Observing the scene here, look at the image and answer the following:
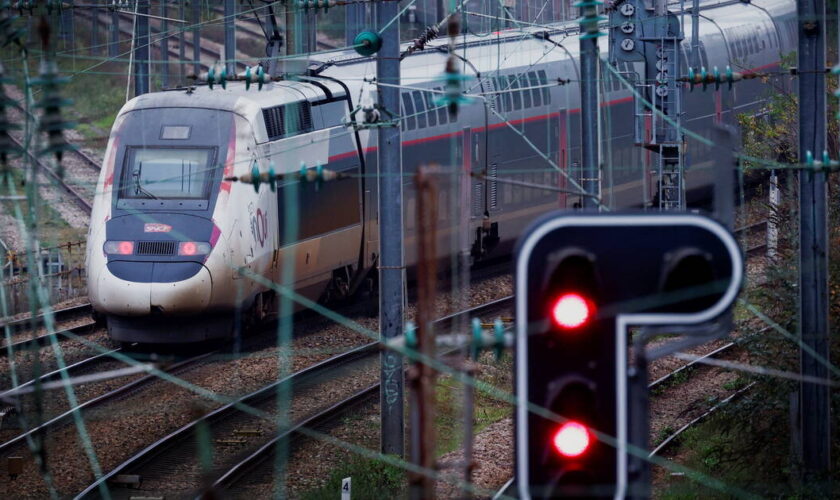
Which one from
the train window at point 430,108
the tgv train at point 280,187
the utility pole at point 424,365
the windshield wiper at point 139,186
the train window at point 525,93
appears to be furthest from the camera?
the train window at point 525,93

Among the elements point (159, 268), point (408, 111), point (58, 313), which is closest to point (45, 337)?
point (58, 313)

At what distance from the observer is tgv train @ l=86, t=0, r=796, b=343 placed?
16.5m

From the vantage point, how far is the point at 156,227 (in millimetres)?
16578

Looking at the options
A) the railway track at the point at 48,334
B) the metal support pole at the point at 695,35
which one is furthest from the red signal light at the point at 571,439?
the metal support pole at the point at 695,35

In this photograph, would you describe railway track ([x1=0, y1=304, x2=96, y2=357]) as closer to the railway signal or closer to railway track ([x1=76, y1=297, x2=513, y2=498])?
railway track ([x1=76, y1=297, x2=513, y2=498])

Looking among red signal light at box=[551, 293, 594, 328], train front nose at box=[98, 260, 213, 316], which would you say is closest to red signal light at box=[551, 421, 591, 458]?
red signal light at box=[551, 293, 594, 328]

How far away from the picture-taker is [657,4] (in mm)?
16047

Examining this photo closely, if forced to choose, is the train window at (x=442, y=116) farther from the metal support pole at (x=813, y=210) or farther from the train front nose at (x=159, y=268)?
the metal support pole at (x=813, y=210)

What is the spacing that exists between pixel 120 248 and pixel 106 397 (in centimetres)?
198

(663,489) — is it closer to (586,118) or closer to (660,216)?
(586,118)

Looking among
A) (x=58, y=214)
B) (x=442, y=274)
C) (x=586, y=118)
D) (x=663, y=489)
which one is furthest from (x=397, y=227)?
(x=58, y=214)

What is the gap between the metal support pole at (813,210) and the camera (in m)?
11.1

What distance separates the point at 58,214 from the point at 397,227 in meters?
19.7

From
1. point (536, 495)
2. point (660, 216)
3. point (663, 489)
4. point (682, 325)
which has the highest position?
point (660, 216)
